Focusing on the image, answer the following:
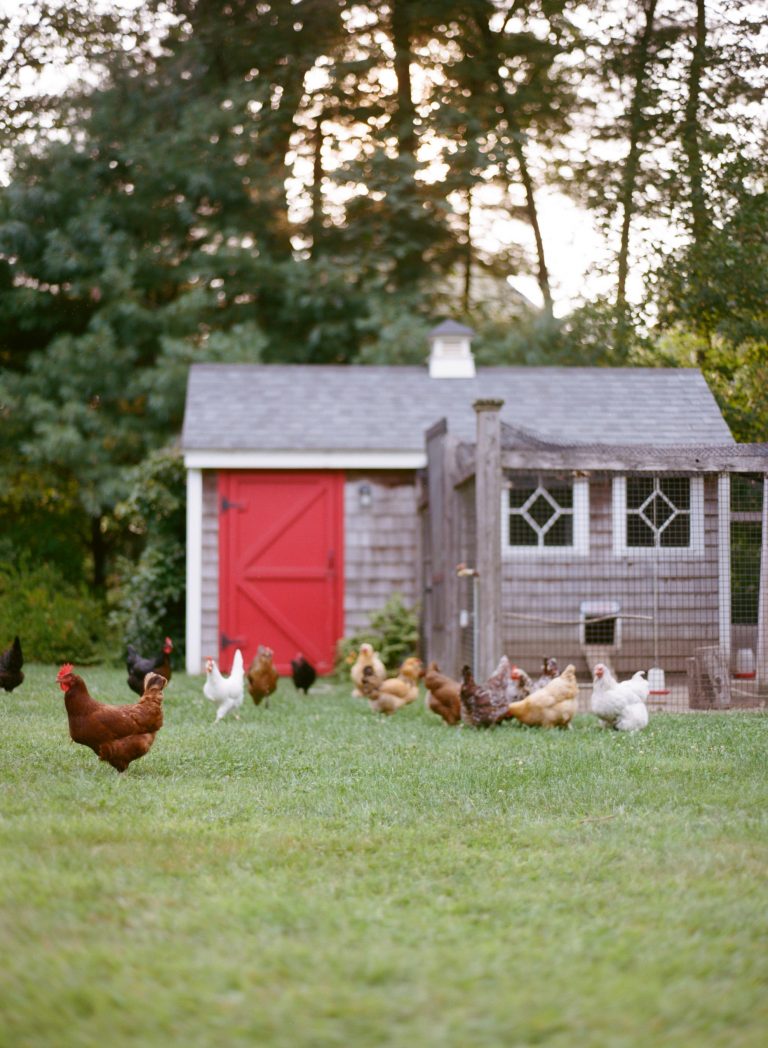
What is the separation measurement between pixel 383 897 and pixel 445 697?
17.1 feet

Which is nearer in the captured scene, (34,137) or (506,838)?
(506,838)

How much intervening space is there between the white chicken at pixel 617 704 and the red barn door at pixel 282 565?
6305mm

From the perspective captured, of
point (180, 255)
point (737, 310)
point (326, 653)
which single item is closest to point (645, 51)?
point (737, 310)

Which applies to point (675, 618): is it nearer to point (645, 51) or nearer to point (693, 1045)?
point (693, 1045)

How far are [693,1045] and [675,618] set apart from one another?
959cm

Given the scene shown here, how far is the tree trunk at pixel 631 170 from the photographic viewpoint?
779 inches

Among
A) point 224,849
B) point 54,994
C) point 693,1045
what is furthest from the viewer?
point 224,849

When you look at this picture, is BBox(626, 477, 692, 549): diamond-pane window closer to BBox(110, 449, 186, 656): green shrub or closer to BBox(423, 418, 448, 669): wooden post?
BBox(423, 418, 448, 669): wooden post

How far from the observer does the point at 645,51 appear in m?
21.0

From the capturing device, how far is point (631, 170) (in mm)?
20406

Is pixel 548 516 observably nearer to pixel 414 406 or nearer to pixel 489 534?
pixel 414 406

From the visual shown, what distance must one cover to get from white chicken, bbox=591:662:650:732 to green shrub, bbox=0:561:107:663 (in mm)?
8597

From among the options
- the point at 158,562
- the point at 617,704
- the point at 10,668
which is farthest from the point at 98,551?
the point at 617,704

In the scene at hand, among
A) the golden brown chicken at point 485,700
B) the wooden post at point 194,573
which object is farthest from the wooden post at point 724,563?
the wooden post at point 194,573
